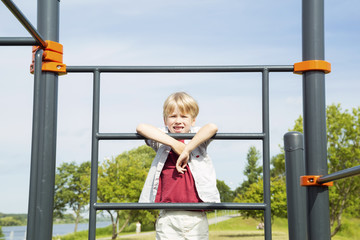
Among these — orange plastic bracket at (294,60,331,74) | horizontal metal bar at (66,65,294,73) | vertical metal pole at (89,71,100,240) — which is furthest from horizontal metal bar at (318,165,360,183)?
vertical metal pole at (89,71,100,240)

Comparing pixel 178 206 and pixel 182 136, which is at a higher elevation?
pixel 182 136

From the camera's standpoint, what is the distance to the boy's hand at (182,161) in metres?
2.10

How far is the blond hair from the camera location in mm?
2195

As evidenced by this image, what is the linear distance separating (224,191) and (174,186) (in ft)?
67.3

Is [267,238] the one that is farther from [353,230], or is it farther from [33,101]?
[353,230]

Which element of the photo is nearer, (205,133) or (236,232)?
(205,133)

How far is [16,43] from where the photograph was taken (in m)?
1.77

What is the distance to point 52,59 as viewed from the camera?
2.05m

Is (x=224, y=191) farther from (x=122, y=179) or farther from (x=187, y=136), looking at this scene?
(x=187, y=136)

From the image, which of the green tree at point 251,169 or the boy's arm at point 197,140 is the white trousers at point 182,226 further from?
the green tree at point 251,169

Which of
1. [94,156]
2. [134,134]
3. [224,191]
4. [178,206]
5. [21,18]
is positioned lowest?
[224,191]

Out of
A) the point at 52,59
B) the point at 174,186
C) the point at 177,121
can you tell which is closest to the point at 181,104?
the point at 177,121

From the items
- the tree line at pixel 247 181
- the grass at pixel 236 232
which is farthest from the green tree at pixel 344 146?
the grass at pixel 236 232

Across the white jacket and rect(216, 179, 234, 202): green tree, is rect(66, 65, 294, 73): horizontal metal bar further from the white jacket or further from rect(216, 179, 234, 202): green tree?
rect(216, 179, 234, 202): green tree
